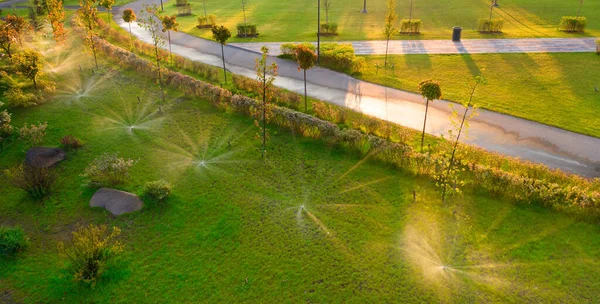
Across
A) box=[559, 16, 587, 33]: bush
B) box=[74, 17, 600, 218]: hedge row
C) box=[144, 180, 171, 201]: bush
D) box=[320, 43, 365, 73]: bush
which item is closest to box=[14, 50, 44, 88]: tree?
box=[74, 17, 600, 218]: hedge row

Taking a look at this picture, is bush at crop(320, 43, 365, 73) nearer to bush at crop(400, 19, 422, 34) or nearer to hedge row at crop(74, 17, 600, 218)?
hedge row at crop(74, 17, 600, 218)

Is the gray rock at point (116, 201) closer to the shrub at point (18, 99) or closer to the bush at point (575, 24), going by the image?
the shrub at point (18, 99)

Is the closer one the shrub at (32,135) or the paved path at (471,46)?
the shrub at (32,135)

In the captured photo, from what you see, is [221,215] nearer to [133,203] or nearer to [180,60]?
[133,203]

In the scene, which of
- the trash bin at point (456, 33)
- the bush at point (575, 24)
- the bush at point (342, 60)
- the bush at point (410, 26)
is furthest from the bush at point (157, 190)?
the bush at point (575, 24)

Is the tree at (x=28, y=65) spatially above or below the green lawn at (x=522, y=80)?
above

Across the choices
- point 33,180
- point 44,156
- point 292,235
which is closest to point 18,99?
point 44,156
